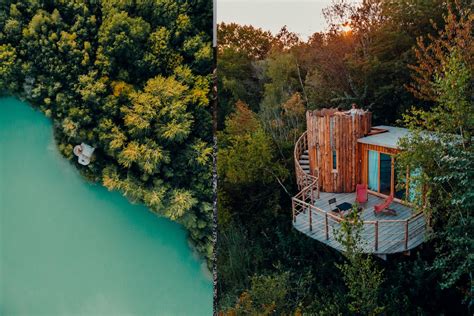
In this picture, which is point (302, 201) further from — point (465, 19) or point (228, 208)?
point (465, 19)

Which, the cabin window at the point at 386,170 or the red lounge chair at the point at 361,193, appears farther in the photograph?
the red lounge chair at the point at 361,193

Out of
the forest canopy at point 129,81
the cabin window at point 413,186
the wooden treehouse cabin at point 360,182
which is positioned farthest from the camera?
the forest canopy at point 129,81

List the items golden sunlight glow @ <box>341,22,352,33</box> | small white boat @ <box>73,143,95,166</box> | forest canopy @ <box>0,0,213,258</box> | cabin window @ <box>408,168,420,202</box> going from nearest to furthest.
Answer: cabin window @ <box>408,168,420,202</box>
golden sunlight glow @ <box>341,22,352,33</box>
forest canopy @ <box>0,0,213,258</box>
small white boat @ <box>73,143,95,166</box>

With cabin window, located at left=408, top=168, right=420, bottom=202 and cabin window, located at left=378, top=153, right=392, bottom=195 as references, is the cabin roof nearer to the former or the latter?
cabin window, located at left=378, top=153, right=392, bottom=195

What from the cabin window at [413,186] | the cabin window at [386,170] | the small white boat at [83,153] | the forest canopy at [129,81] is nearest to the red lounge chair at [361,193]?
the cabin window at [386,170]

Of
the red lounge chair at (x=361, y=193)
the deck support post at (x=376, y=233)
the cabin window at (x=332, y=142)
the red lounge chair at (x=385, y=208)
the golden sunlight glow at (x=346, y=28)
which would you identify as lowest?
the deck support post at (x=376, y=233)

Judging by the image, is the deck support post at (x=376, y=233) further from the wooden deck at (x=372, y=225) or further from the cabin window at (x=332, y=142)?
the cabin window at (x=332, y=142)

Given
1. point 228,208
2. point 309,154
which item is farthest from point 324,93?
point 228,208

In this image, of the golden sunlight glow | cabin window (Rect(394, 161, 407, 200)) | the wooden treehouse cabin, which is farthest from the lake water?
the golden sunlight glow
